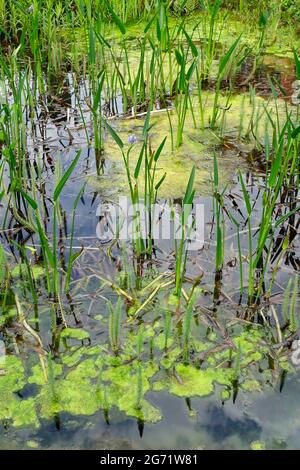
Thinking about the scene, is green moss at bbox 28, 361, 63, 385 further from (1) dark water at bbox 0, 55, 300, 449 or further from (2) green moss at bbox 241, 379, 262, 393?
(2) green moss at bbox 241, 379, 262, 393

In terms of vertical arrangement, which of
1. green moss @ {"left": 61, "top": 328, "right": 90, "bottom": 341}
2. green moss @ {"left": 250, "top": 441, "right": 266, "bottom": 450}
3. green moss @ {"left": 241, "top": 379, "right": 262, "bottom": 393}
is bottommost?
green moss @ {"left": 250, "top": 441, "right": 266, "bottom": 450}

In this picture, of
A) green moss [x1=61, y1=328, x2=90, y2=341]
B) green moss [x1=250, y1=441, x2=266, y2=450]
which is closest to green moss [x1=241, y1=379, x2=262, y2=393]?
green moss [x1=250, y1=441, x2=266, y2=450]

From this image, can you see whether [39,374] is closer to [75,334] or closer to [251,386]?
[75,334]

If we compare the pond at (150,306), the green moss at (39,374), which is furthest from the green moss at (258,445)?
the green moss at (39,374)

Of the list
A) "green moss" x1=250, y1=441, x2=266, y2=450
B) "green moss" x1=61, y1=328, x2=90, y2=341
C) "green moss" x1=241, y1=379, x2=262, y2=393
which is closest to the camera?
"green moss" x1=250, y1=441, x2=266, y2=450

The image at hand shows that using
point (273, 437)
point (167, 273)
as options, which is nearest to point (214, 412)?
point (273, 437)

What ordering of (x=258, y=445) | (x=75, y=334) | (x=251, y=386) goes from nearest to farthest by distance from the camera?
(x=258, y=445), (x=251, y=386), (x=75, y=334)

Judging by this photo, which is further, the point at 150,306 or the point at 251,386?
the point at 150,306

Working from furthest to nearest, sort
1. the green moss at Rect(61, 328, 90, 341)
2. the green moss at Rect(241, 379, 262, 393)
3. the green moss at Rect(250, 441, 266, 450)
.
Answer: the green moss at Rect(61, 328, 90, 341) → the green moss at Rect(241, 379, 262, 393) → the green moss at Rect(250, 441, 266, 450)

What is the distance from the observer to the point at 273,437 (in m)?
1.03

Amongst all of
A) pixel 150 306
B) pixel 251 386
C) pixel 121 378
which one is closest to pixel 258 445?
pixel 251 386

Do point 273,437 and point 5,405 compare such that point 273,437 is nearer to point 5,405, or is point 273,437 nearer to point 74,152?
point 5,405

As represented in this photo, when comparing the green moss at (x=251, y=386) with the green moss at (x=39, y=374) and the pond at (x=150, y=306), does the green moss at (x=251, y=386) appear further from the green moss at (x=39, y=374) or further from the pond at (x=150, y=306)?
the green moss at (x=39, y=374)
